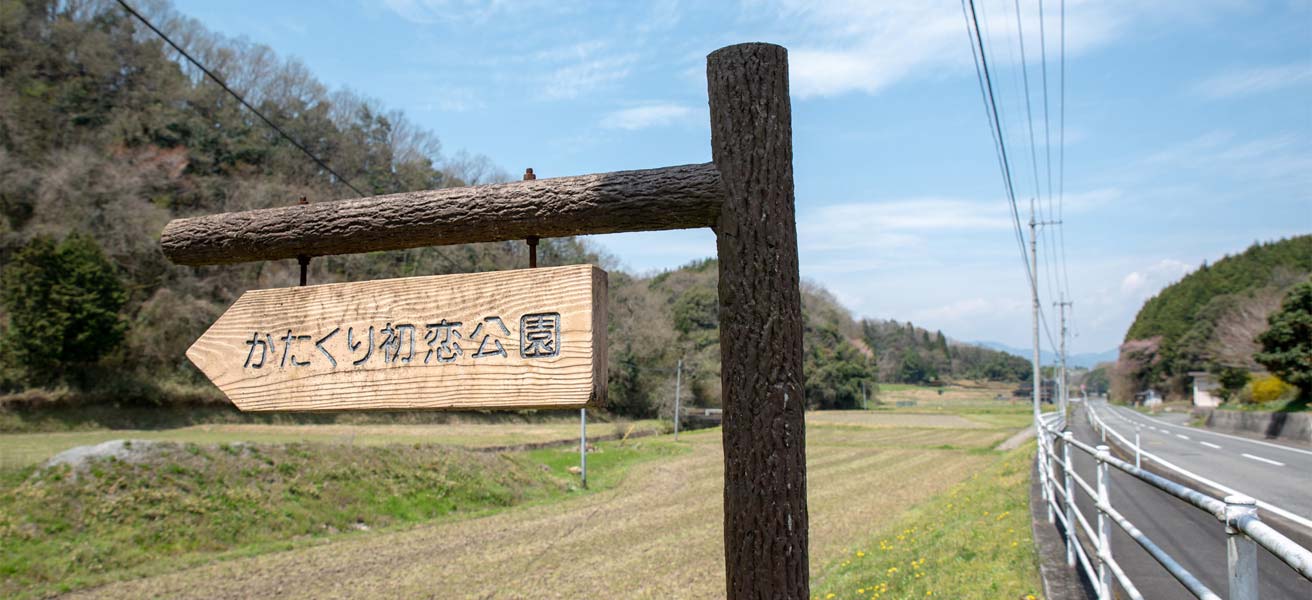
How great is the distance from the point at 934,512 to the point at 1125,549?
4133mm

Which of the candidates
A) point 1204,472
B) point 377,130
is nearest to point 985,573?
point 1204,472

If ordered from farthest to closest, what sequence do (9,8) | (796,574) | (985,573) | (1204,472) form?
(9,8) → (1204,472) → (985,573) → (796,574)

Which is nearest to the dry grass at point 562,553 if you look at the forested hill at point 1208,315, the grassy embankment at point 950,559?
the grassy embankment at point 950,559

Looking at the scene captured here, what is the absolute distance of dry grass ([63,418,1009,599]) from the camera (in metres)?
7.57

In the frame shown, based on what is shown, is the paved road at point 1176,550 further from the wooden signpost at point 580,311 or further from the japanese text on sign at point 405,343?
the japanese text on sign at point 405,343

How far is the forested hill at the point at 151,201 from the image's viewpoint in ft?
80.5

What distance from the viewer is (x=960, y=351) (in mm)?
119688

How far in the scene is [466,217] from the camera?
222cm

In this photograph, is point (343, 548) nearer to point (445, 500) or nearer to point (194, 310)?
point (445, 500)

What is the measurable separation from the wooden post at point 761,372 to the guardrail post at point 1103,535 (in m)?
2.33

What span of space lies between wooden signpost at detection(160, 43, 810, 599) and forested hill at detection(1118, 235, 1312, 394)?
3714cm

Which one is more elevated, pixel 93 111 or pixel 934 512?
pixel 93 111

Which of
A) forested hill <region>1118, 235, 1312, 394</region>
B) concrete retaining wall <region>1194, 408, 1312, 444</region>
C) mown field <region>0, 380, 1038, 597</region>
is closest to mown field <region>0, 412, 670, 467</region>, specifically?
mown field <region>0, 380, 1038, 597</region>

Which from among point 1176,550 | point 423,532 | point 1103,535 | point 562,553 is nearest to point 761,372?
point 1103,535
